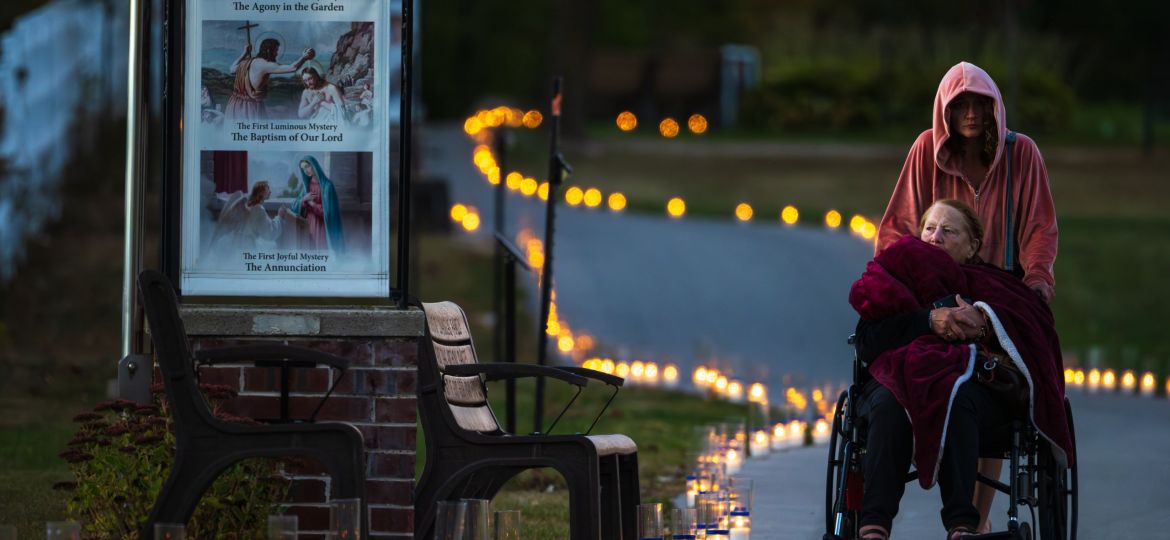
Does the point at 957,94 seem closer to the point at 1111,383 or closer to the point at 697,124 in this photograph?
the point at 1111,383

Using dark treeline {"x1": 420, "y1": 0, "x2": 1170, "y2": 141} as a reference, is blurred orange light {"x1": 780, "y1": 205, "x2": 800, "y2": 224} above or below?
below

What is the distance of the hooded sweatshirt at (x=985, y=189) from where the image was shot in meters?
6.78

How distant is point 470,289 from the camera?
60.4 feet

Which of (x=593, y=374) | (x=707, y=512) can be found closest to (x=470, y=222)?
(x=707, y=512)

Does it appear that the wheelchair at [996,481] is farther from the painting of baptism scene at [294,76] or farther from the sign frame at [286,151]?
the painting of baptism scene at [294,76]

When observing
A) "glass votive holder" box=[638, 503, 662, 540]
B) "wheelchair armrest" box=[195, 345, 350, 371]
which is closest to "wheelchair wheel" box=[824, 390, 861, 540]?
"glass votive holder" box=[638, 503, 662, 540]

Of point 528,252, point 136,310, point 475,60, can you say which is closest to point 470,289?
point 528,252

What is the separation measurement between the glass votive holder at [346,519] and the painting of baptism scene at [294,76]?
1.37 metres

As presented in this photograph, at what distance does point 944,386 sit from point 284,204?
2009mm

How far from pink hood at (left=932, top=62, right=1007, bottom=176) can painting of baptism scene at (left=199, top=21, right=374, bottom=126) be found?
6.33 feet

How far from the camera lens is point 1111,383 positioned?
42.5ft

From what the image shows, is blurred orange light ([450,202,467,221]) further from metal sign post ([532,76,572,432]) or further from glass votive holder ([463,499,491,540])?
glass votive holder ([463,499,491,540])

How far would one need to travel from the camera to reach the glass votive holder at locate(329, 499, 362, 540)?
5.22 metres

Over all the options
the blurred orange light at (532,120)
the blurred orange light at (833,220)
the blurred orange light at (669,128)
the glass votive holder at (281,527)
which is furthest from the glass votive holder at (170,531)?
the blurred orange light at (532,120)
